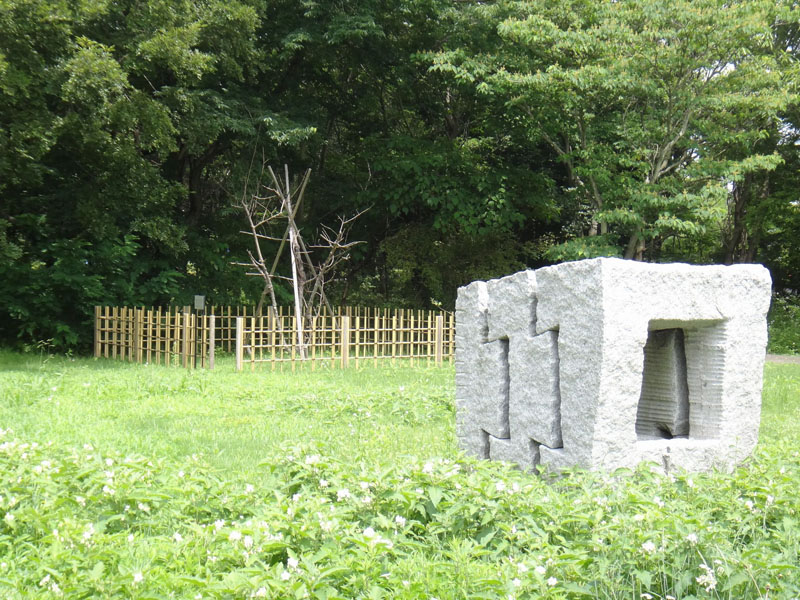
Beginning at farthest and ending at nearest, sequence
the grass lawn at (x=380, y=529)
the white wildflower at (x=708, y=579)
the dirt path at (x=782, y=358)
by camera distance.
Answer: the dirt path at (x=782, y=358), the grass lawn at (x=380, y=529), the white wildflower at (x=708, y=579)

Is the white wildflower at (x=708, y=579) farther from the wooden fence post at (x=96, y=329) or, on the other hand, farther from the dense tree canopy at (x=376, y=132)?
the wooden fence post at (x=96, y=329)

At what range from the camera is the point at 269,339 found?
44.3 feet

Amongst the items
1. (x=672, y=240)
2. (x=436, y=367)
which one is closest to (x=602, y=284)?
(x=436, y=367)

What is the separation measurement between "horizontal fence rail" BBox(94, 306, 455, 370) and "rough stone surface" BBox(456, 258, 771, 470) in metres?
7.68

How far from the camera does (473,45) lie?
18.6 m

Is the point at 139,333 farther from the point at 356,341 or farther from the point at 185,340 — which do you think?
the point at 356,341

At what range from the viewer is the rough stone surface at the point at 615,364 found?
4.57 m

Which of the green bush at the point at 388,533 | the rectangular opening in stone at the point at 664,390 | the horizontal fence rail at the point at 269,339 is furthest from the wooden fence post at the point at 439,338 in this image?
the green bush at the point at 388,533

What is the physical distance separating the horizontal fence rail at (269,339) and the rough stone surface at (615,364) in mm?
7677

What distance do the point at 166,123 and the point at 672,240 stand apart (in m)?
19.0

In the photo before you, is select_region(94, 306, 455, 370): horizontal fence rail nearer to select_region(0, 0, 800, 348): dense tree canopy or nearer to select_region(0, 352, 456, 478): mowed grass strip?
select_region(0, 0, 800, 348): dense tree canopy

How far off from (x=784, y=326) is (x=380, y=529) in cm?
2087

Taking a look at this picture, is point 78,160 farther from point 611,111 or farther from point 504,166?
point 611,111

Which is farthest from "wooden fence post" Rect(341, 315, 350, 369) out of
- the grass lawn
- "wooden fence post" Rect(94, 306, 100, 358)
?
the grass lawn
